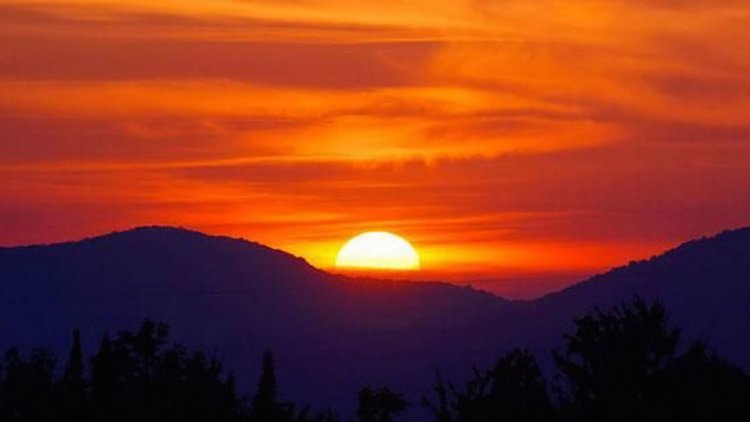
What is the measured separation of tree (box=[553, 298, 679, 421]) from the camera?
47.8m

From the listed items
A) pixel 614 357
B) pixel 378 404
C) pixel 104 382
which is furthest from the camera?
pixel 378 404

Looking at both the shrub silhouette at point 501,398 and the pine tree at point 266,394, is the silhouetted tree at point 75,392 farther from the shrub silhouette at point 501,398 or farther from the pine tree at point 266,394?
the shrub silhouette at point 501,398

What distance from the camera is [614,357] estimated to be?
4844cm

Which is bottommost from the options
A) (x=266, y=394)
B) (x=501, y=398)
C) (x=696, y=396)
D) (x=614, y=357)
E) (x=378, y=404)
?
(x=696, y=396)

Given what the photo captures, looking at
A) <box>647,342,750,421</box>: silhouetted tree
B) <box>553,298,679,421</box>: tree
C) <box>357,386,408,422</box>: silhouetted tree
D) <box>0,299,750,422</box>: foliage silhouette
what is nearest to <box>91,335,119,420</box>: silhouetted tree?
<box>0,299,750,422</box>: foliage silhouette

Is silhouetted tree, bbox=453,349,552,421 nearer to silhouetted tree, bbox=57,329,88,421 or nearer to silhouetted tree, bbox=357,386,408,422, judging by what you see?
silhouetted tree, bbox=57,329,88,421

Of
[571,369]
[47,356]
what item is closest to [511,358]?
[571,369]

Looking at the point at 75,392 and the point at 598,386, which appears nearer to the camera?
the point at 75,392

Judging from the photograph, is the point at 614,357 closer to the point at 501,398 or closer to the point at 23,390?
the point at 501,398

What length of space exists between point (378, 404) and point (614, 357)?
106 ft

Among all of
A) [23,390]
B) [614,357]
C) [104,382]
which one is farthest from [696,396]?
[23,390]

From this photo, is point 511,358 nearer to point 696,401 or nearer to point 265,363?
point 696,401

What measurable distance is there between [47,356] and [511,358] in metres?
45.7

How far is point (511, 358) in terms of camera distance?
5934 centimetres
